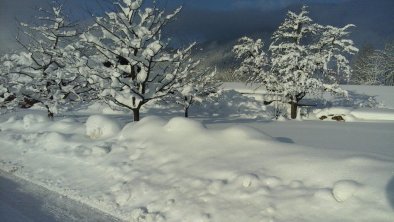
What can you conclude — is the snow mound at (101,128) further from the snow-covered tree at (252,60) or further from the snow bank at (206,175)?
the snow-covered tree at (252,60)

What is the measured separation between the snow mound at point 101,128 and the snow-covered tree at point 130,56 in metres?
1.00

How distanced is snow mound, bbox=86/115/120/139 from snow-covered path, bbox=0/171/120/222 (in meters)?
2.75

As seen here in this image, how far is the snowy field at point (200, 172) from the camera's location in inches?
207

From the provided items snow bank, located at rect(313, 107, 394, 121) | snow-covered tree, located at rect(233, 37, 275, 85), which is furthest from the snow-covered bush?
snow bank, located at rect(313, 107, 394, 121)

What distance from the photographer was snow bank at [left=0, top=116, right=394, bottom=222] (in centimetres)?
525

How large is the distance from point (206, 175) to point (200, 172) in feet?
0.65

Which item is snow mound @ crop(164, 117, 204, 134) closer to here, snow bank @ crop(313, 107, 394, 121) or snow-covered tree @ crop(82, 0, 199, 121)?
snow-covered tree @ crop(82, 0, 199, 121)

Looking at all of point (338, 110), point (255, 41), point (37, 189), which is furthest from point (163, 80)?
point (338, 110)

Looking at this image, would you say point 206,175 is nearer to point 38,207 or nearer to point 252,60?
point 38,207

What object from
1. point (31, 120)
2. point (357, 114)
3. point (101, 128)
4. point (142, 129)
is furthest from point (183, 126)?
point (357, 114)

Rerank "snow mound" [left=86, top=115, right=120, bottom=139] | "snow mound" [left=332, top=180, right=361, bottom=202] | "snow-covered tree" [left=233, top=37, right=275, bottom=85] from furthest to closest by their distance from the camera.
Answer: "snow-covered tree" [left=233, top=37, right=275, bottom=85] → "snow mound" [left=86, top=115, right=120, bottom=139] → "snow mound" [left=332, top=180, right=361, bottom=202]

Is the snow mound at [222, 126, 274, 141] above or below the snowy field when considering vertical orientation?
above

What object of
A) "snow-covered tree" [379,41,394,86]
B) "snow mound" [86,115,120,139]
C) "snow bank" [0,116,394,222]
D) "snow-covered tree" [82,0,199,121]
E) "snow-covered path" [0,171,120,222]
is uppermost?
"snow-covered tree" [379,41,394,86]

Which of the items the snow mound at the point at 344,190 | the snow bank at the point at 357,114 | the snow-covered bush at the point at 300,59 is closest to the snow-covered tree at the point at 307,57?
the snow-covered bush at the point at 300,59
